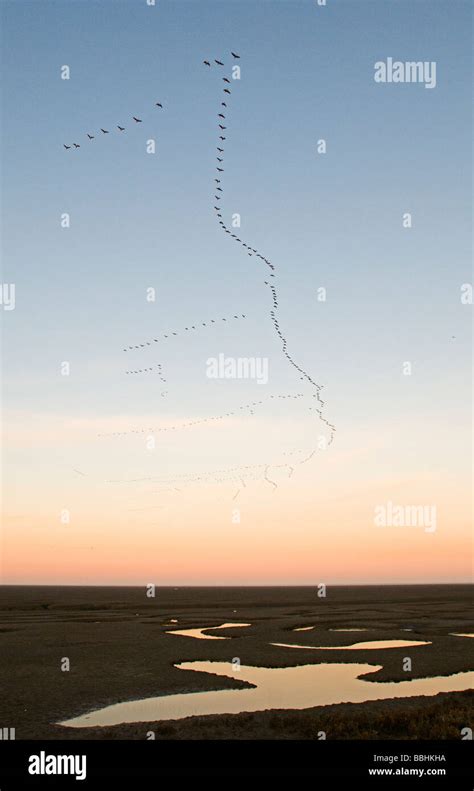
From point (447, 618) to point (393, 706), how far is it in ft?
161

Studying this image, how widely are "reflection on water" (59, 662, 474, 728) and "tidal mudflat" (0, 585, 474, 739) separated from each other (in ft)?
1.57

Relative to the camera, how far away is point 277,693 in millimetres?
31484

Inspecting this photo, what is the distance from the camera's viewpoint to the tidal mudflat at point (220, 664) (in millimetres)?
23891

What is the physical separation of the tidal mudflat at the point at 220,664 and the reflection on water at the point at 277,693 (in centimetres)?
48

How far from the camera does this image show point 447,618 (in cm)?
7275

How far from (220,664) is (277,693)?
9.60m

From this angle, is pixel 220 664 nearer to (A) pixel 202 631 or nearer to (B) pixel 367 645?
(B) pixel 367 645

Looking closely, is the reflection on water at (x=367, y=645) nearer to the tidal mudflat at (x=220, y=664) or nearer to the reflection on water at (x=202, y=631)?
the tidal mudflat at (x=220, y=664)
